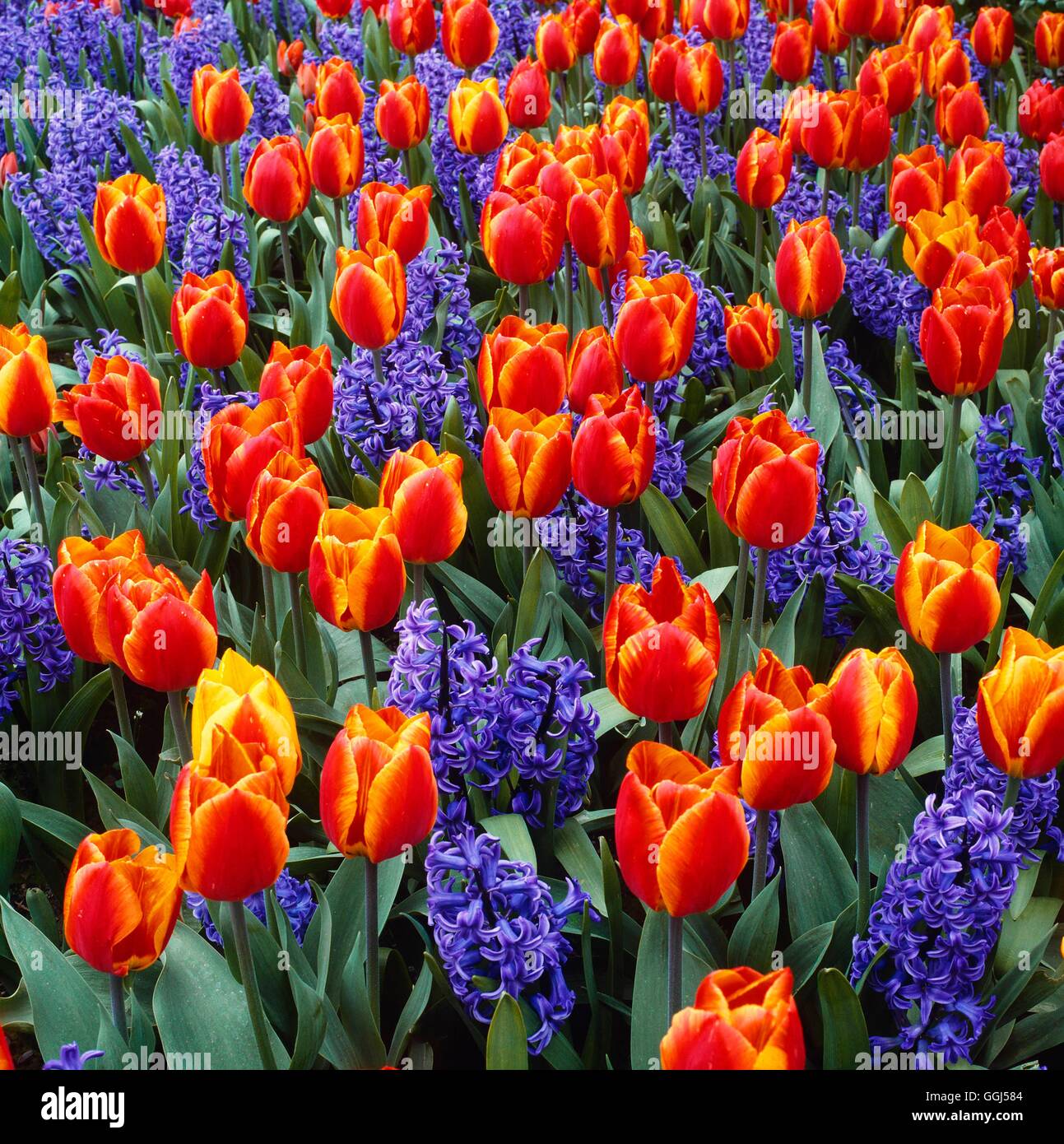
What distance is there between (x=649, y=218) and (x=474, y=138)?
0.67m

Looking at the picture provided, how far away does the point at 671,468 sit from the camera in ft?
9.64

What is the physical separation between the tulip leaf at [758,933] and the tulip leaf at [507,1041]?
17.8 inches

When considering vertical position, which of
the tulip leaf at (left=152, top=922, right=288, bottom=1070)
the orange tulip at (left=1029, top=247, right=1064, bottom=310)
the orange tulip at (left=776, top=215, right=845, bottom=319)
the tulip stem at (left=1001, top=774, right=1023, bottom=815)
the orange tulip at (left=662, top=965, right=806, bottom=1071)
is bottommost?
the tulip leaf at (left=152, top=922, right=288, bottom=1070)

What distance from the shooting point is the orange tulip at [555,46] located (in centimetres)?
469

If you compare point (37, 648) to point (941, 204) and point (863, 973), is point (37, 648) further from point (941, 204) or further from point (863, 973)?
point (941, 204)

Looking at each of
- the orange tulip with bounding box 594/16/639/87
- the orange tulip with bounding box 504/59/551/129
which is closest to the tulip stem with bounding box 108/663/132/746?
the orange tulip with bounding box 504/59/551/129

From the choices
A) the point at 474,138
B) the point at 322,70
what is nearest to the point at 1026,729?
the point at 474,138

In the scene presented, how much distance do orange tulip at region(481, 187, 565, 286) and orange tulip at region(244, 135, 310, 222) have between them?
0.67 m

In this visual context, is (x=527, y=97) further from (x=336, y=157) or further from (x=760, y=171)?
(x=760, y=171)

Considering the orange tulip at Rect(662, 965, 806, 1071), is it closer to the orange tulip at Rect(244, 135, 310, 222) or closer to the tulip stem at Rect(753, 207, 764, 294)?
the orange tulip at Rect(244, 135, 310, 222)

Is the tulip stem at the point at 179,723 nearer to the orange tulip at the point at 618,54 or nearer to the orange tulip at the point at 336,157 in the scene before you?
the orange tulip at the point at 336,157

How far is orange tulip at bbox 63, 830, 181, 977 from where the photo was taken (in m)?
1.48

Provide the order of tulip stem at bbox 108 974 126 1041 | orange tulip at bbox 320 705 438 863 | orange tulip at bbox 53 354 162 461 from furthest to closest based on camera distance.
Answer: orange tulip at bbox 53 354 162 461 → tulip stem at bbox 108 974 126 1041 → orange tulip at bbox 320 705 438 863

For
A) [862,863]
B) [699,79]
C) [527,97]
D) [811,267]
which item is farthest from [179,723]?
[699,79]
